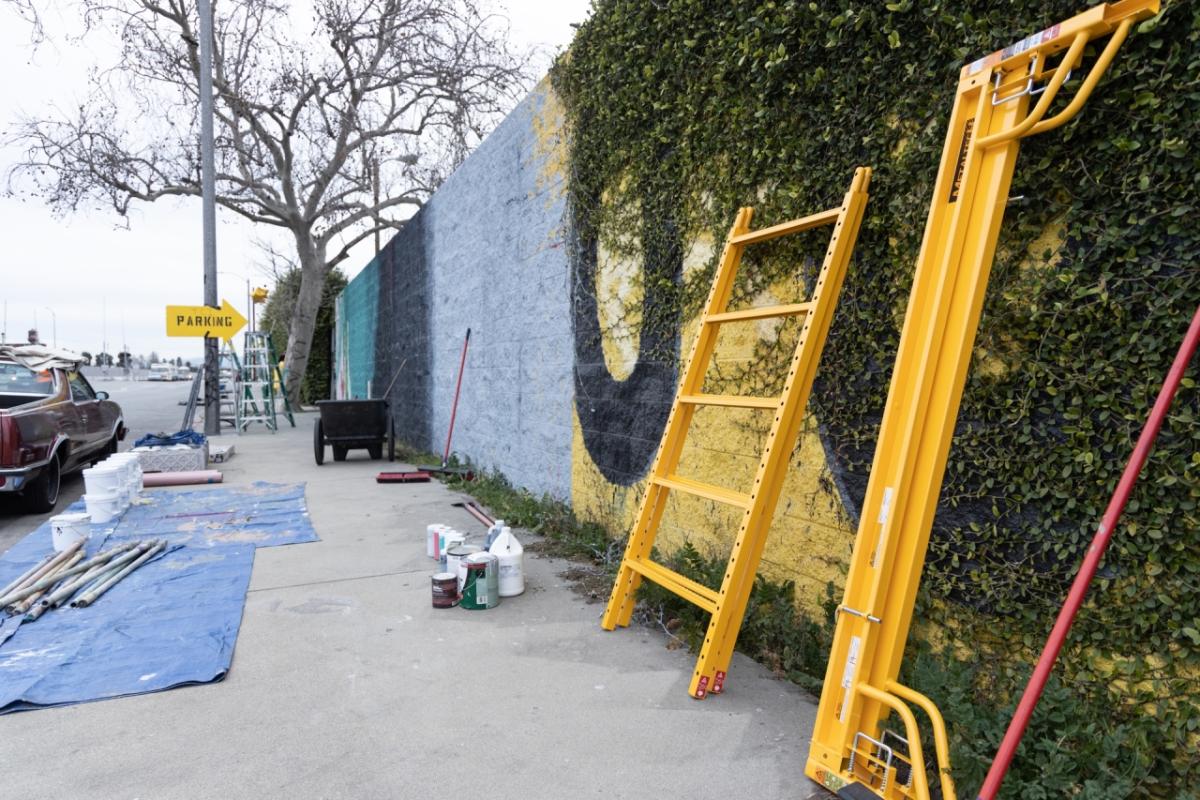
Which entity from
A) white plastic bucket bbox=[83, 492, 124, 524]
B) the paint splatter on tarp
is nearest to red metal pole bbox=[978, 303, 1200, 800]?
the paint splatter on tarp

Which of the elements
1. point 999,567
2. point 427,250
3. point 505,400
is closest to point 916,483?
point 999,567

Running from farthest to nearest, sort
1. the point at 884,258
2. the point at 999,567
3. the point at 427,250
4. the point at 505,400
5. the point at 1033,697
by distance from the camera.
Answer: the point at 427,250 < the point at 505,400 < the point at 884,258 < the point at 999,567 < the point at 1033,697

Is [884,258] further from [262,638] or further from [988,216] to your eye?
[262,638]

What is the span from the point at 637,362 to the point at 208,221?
12.2 m

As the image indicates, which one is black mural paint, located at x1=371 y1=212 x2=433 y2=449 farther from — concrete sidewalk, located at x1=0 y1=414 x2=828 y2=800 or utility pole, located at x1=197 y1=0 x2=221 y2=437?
concrete sidewalk, located at x1=0 y1=414 x2=828 y2=800

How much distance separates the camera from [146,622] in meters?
3.87

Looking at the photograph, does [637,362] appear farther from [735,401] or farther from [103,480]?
[103,480]

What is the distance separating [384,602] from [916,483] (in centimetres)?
307

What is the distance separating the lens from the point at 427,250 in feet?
35.6

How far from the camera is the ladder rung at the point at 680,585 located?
3.16m

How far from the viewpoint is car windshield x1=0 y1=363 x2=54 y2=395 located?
23.8ft

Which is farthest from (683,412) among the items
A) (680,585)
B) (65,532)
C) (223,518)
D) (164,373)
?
(164,373)

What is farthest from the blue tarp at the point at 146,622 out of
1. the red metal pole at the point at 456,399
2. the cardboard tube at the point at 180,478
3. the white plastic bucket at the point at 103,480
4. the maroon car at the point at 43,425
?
the red metal pole at the point at 456,399

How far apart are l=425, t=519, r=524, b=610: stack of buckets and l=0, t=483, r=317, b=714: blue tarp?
3.58ft
